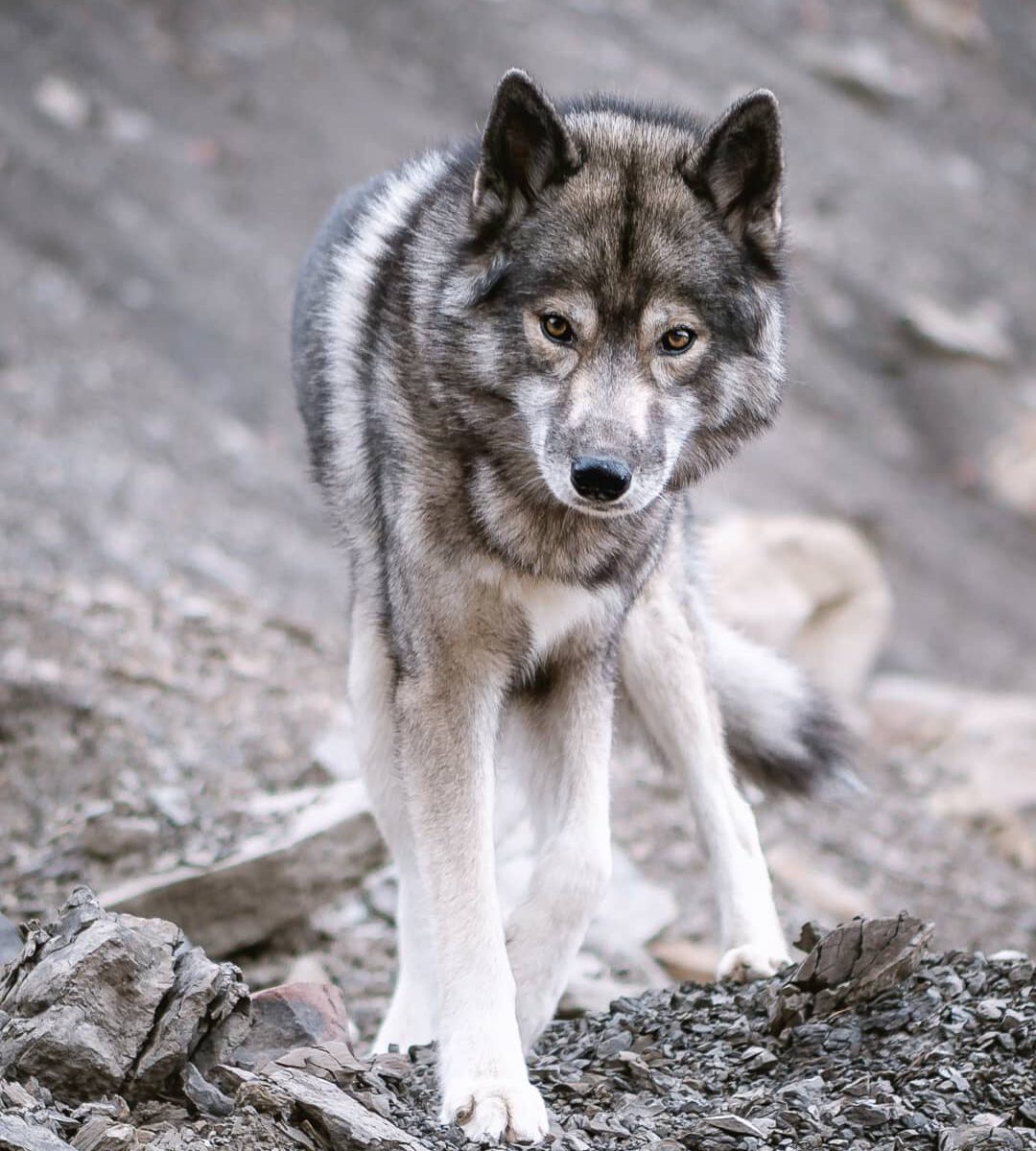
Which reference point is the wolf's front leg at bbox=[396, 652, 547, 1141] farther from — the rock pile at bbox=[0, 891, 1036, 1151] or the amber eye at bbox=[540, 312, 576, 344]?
the amber eye at bbox=[540, 312, 576, 344]

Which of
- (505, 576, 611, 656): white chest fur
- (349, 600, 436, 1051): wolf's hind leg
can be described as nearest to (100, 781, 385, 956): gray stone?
(349, 600, 436, 1051): wolf's hind leg

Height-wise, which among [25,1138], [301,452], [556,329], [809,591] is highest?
[809,591]

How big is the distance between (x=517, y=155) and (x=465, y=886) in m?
1.85

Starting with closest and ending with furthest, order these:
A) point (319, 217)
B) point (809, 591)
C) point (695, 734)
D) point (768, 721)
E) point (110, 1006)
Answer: point (110, 1006)
point (695, 734)
point (768, 721)
point (809, 591)
point (319, 217)

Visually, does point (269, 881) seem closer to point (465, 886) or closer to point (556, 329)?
point (465, 886)

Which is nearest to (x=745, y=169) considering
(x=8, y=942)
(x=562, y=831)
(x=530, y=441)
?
(x=530, y=441)

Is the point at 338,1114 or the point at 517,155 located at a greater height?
the point at 517,155

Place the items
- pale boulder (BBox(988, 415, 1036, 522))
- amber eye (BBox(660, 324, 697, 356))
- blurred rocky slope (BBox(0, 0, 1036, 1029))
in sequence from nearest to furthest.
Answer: amber eye (BBox(660, 324, 697, 356)), blurred rocky slope (BBox(0, 0, 1036, 1029)), pale boulder (BBox(988, 415, 1036, 522))

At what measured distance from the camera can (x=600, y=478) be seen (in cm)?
348

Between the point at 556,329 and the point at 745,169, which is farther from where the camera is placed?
the point at 745,169

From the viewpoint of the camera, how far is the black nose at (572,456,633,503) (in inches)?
137

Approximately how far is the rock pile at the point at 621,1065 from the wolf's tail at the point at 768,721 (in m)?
1.23

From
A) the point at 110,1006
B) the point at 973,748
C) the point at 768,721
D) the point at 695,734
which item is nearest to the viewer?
the point at 110,1006

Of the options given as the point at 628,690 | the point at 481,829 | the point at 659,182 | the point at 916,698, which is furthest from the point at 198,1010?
the point at 916,698
